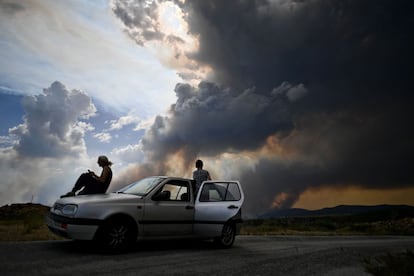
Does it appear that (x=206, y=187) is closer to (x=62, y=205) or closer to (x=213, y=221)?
(x=213, y=221)

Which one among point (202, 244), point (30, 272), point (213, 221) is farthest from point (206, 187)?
point (30, 272)

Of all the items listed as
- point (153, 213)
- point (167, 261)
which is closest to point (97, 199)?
point (153, 213)

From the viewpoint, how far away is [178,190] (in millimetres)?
10117

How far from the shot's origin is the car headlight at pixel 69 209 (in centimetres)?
833


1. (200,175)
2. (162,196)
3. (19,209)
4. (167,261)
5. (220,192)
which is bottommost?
(167,261)

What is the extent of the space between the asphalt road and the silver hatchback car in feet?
1.31

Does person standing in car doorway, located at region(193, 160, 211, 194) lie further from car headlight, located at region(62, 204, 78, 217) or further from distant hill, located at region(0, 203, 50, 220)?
distant hill, located at region(0, 203, 50, 220)

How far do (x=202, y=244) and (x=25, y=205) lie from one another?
31980mm

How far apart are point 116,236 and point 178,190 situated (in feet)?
6.79

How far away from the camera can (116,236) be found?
863 centimetres

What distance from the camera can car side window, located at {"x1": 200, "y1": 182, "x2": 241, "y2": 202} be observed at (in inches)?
422

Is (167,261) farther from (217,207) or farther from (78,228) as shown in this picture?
(217,207)

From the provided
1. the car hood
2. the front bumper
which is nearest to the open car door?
the car hood

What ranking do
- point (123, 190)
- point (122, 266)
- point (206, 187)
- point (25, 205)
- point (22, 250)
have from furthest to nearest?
point (25, 205)
point (206, 187)
point (123, 190)
point (22, 250)
point (122, 266)
